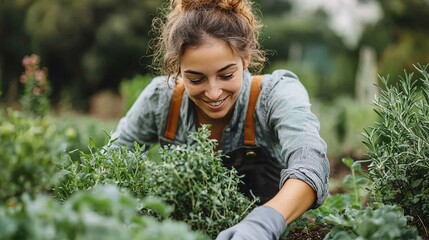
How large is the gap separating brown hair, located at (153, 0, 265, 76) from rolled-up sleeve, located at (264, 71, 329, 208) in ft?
0.68

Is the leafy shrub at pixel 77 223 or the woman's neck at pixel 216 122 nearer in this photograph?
the leafy shrub at pixel 77 223

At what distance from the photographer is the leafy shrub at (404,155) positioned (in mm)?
1755

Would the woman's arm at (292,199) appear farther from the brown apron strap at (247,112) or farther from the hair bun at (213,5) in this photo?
the hair bun at (213,5)

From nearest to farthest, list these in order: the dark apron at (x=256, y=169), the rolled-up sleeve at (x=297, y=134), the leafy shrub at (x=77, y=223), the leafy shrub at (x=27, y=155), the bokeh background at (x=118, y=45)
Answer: the leafy shrub at (x=77, y=223)
the leafy shrub at (x=27, y=155)
the rolled-up sleeve at (x=297, y=134)
the dark apron at (x=256, y=169)
the bokeh background at (x=118, y=45)

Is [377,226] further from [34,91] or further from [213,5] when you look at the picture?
[34,91]

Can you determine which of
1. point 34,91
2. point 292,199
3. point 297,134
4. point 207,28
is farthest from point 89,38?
point 292,199

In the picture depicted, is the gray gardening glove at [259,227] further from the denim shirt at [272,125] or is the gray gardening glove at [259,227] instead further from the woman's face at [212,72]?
the woman's face at [212,72]

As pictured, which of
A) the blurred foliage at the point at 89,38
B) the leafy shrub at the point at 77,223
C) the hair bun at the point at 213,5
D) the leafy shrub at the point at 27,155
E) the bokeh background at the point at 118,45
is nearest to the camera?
the leafy shrub at the point at 77,223

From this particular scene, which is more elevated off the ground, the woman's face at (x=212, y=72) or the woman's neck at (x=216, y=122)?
the woman's face at (x=212, y=72)

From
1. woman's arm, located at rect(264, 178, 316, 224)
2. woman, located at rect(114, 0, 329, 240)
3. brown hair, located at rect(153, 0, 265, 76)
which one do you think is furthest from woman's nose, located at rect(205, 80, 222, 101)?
woman's arm, located at rect(264, 178, 316, 224)

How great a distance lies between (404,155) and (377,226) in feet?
1.47

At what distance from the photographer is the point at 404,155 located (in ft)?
5.91

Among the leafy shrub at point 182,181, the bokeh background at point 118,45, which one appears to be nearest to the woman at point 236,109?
the leafy shrub at point 182,181

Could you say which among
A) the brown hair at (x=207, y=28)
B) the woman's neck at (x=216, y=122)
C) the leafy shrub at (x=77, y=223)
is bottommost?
the leafy shrub at (x=77, y=223)
